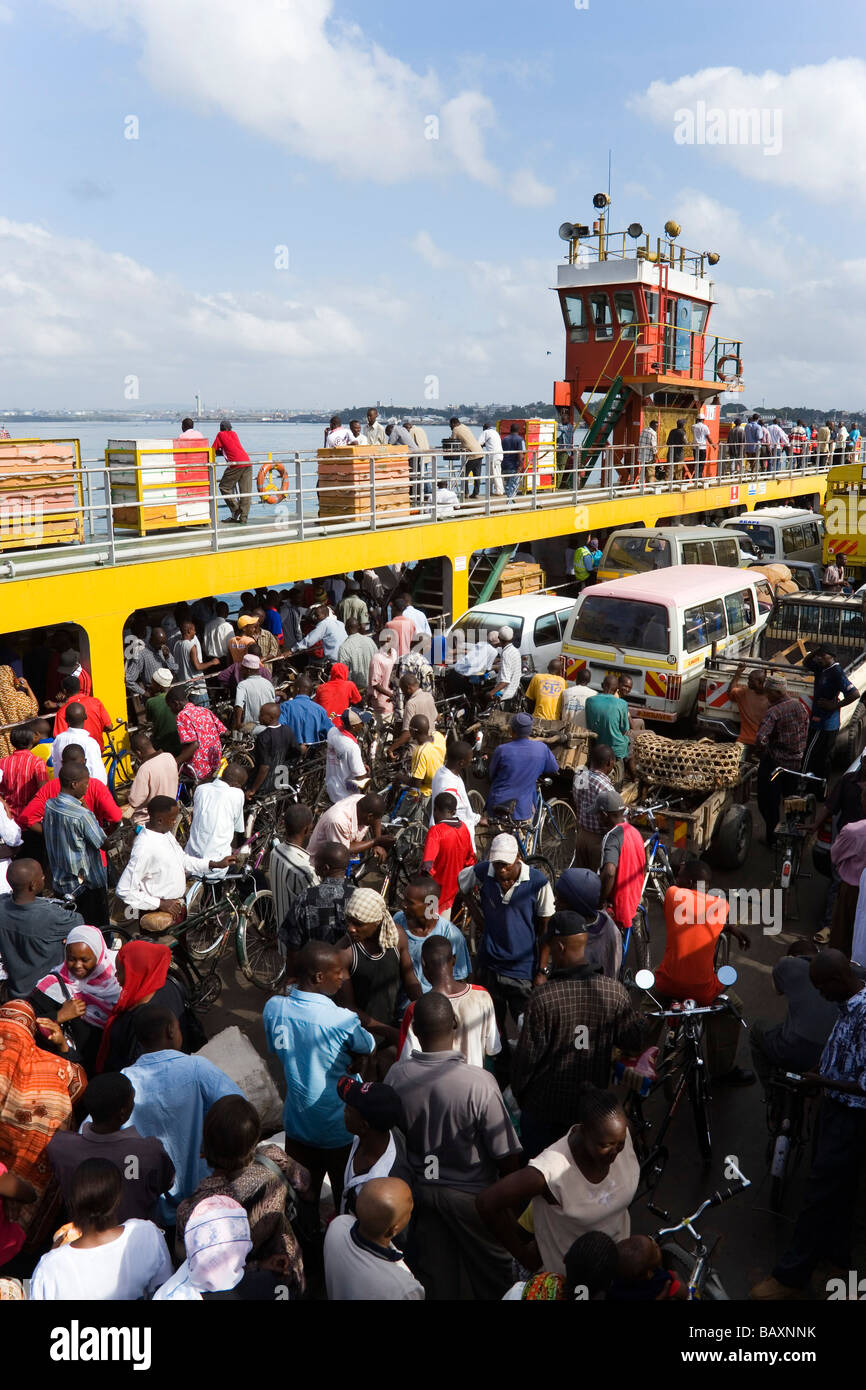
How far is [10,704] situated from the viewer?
364 inches

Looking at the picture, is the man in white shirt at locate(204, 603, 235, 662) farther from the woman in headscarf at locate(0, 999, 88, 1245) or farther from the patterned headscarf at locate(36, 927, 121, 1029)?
the woman in headscarf at locate(0, 999, 88, 1245)

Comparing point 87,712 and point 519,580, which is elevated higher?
point 519,580

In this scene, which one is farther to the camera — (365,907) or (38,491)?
(38,491)

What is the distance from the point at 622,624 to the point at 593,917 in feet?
19.4

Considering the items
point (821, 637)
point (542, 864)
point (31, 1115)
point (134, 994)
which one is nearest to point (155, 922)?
point (134, 994)

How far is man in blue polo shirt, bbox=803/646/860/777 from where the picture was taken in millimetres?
8914

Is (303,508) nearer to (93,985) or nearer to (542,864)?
(542,864)

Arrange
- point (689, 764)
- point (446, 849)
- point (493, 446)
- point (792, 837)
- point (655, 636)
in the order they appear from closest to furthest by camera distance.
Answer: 1. point (446, 849)
2. point (792, 837)
3. point (689, 764)
4. point (655, 636)
5. point (493, 446)

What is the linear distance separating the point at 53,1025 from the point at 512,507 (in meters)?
14.3

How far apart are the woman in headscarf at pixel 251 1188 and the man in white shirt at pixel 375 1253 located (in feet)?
0.79

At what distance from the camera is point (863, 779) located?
7156 mm

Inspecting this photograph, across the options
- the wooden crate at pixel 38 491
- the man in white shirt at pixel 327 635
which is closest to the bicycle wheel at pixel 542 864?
the man in white shirt at pixel 327 635

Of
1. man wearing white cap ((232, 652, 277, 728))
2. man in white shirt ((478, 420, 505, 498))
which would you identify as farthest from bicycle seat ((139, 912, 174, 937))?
man in white shirt ((478, 420, 505, 498))
